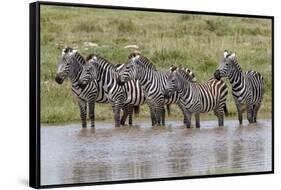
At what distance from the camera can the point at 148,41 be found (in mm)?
8961

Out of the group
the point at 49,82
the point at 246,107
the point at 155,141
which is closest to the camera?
the point at 49,82

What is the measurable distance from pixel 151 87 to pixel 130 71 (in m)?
0.30

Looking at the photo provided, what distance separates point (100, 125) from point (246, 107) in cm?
186

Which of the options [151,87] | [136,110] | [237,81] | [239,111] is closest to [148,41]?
[151,87]

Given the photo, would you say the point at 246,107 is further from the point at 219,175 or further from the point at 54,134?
the point at 54,134

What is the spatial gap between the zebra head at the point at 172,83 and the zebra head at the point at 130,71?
0.37 meters

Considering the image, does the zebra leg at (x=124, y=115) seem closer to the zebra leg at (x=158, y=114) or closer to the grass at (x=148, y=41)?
the grass at (x=148, y=41)

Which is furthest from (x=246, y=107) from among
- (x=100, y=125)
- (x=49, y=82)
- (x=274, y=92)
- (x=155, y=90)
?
(x=49, y=82)

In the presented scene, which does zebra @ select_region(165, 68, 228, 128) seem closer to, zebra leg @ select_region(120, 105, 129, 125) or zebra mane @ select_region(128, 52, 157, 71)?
zebra mane @ select_region(128, 52, 157, 71)

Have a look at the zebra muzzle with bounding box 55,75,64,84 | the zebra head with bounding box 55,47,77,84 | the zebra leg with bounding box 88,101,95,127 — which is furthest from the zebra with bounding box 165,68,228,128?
the zebra muzzle with bounding box 55,75,64,84

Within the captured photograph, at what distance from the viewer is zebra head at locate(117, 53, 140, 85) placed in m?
8.84

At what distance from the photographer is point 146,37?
353 inches

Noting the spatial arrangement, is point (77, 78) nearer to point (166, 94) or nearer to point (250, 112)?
point (166, 94)

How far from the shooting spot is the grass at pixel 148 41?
8.39 meters
